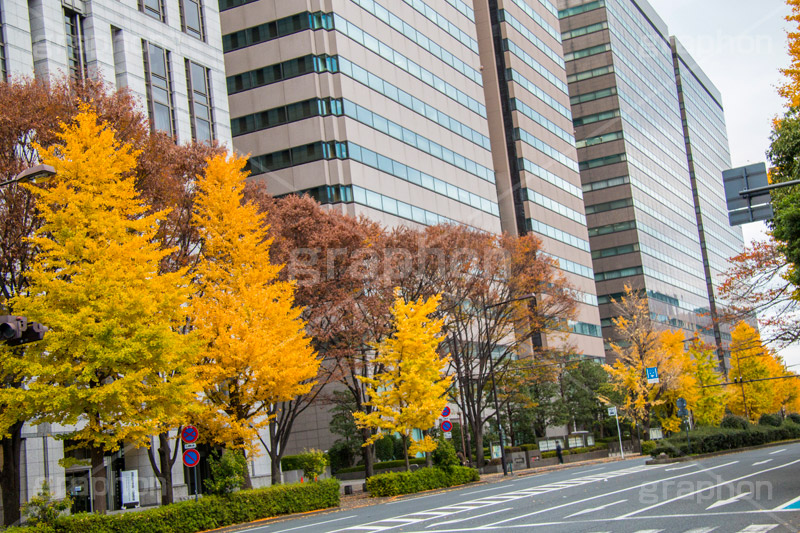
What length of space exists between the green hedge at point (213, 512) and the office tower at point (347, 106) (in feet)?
92.1

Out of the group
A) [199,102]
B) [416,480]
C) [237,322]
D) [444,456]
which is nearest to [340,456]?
[444,456]

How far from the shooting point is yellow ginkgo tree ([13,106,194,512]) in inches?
842

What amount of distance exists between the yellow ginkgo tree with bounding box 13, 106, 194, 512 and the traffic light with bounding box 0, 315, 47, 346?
8830 mm

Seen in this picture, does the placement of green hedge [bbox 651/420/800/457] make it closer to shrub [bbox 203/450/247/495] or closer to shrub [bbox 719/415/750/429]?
shrub [bbox 719/415/750/429]

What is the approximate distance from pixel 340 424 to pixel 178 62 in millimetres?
23171

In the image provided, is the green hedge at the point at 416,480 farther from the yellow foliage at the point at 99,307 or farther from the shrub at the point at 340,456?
the shrub at the point at 340,456

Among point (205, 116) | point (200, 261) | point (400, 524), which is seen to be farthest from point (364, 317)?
point (400, 524)

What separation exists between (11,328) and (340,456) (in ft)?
132

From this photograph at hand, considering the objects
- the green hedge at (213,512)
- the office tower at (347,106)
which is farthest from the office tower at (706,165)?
the green hedge at (213,512)

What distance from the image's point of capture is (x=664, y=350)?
195 feet

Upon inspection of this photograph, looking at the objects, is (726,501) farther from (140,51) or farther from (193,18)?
(193,18)

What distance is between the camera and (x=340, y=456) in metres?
50.8

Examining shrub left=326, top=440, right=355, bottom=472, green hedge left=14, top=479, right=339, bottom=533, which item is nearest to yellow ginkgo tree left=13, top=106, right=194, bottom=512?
green hedge left=14, top=479, right=339, bottom=533

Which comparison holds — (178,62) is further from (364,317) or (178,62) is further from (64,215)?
(64,215)
